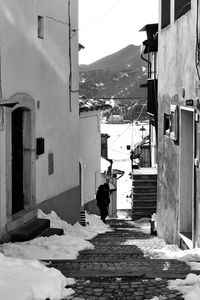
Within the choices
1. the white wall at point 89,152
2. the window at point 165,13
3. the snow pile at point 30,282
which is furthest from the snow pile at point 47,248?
the white wall at point 89,152

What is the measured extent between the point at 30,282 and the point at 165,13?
31.9 ft

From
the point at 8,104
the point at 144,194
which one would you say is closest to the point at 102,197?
the point at 144,194

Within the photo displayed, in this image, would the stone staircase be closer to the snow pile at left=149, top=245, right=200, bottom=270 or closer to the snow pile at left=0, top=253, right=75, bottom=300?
the snow pile at left=149, top=245, right=200, bottom=270

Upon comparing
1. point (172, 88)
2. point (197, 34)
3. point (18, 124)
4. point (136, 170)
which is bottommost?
point (136, 170)

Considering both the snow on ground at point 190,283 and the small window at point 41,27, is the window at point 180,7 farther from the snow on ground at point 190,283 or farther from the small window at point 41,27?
the snow on ground at point 190,283

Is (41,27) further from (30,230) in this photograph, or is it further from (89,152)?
(89,152)

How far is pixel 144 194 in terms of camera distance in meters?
23.8

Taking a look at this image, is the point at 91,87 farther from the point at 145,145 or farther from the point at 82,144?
the point at 82,144

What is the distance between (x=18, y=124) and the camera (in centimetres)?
1109

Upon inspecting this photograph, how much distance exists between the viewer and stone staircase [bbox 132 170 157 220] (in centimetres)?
2361

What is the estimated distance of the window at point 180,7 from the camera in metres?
11.9

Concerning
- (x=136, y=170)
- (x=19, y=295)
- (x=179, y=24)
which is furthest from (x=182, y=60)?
(x=136, y=170)

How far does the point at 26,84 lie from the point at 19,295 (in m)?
5.99

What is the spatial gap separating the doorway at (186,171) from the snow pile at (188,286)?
4318 mm
